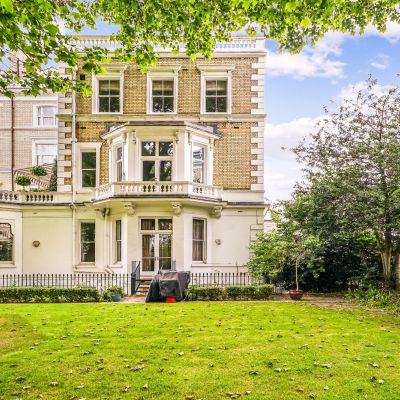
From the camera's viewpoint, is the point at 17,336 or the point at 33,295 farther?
the point at 33,295

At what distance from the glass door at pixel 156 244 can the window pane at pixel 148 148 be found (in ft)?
11.6

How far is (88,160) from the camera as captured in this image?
72.5 ft

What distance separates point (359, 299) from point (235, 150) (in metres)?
10.1

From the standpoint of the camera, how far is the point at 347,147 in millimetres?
17484

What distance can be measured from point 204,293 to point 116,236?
714 centimetres

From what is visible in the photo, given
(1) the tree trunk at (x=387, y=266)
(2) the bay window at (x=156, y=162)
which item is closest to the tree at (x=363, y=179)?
(1) the tree trunk at (x=387, y=266)

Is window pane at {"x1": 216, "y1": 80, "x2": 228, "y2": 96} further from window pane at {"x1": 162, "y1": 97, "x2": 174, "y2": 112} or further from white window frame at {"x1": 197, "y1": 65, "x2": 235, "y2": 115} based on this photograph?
window pane at {"x1": 162, "y1": 97, "x2": 174, "y2": 112}

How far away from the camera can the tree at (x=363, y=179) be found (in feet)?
52.3

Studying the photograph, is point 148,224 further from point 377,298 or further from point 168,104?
point 377,298

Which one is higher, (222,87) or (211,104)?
(222,87)

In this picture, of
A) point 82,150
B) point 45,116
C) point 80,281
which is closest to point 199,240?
point 80,281

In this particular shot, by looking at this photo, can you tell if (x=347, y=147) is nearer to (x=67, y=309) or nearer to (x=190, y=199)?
(x=190, y=199)

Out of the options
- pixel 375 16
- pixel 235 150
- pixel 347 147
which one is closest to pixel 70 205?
pixel 235 150

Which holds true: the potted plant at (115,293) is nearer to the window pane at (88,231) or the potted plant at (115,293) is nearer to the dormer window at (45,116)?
the window pane at (88,231)
